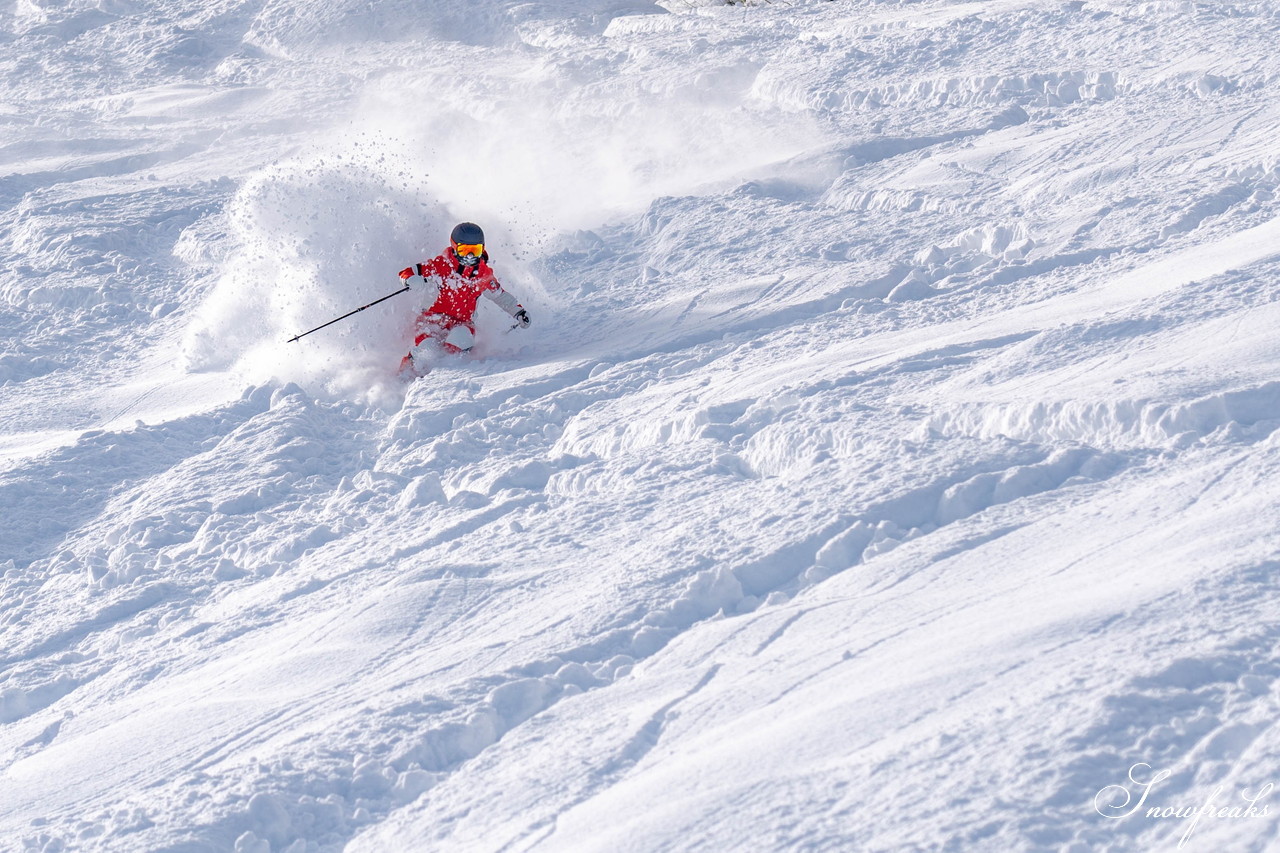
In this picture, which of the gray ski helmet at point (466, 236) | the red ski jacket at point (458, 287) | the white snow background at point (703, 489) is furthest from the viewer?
the red ski jacket at point (458, 287)

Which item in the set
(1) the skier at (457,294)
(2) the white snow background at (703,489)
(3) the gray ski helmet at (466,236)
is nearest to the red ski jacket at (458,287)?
(1) the skier at (457,294)

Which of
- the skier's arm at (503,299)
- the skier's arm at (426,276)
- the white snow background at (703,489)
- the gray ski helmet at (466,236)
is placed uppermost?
the gray ski helmet at (466,236)

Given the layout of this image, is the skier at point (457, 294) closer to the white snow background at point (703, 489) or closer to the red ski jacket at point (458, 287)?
the red ski jacket at point (458, 287)

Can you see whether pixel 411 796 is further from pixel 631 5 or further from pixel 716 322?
pixel 631 5

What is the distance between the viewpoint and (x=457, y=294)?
7.82 metres

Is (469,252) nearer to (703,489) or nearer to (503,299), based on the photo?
(503,299)

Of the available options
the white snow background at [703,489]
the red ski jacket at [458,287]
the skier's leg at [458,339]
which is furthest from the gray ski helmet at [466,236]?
the white snow background at [703,489]

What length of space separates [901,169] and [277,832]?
8036 mm

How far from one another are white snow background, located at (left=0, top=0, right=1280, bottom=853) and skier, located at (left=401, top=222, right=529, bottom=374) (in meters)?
0.24

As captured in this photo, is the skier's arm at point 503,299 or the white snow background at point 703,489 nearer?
the white snow background at point 703,489

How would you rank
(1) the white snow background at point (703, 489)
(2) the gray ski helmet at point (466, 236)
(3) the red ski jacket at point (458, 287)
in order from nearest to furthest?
(1) the white snow background at point (703, 489) < (2) the gray ski helmet at point (466, 236) < (3) the red ski jacket at point (458, 287)

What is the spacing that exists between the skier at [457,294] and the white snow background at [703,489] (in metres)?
0.24

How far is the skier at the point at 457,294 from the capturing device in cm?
773

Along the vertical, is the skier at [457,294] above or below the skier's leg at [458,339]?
above
